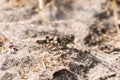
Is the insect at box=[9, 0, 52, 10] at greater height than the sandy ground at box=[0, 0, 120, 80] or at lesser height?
greater

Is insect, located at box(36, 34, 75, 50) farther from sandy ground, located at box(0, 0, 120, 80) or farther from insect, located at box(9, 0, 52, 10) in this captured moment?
insect, located at box(9, 0, 52, 10)

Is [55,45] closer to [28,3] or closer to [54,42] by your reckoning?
[54,42]

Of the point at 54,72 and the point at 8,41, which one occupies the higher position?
the point at 8,41

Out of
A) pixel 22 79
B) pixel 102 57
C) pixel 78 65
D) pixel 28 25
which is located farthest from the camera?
pixel 28 25

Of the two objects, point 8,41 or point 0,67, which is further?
point 8,41

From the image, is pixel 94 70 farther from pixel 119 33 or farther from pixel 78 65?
pixel 119 33

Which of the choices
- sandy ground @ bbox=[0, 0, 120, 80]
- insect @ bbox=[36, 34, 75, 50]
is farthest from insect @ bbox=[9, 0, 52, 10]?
insect @ bbox=[36, 34, 75, 50]

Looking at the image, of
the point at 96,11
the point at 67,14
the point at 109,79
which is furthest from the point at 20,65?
the point at 96,11

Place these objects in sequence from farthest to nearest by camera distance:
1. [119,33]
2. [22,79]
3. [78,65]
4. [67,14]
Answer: [67,14] → [119,33] → [78,65] → [22,79]
